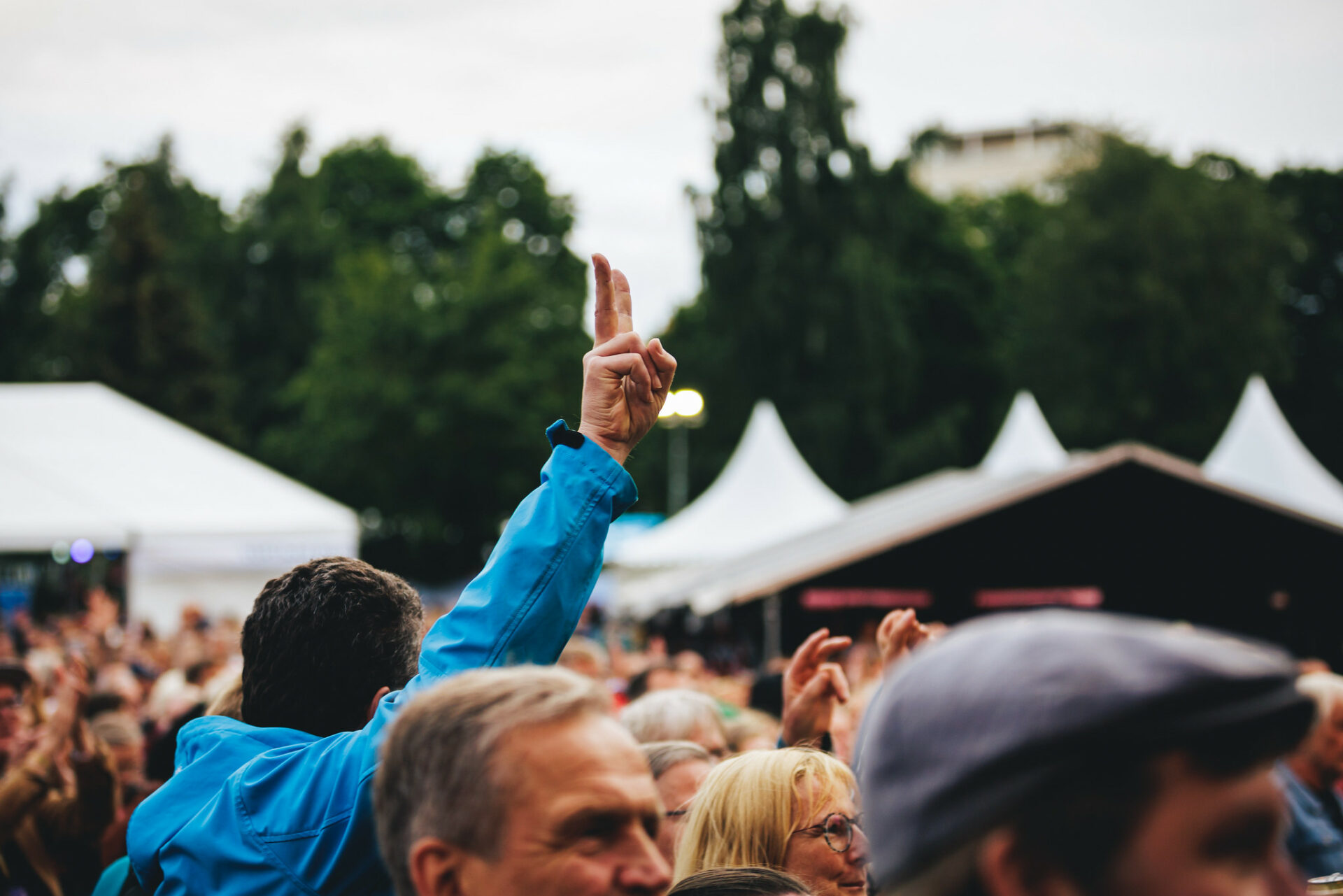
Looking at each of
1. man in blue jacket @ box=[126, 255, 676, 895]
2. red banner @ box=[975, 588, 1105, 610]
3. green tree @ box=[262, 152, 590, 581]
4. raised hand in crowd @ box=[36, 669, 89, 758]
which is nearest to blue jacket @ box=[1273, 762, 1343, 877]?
man in blue jacket @ box=[126, 255, 676, 895]

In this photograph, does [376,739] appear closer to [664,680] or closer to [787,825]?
[787,825]

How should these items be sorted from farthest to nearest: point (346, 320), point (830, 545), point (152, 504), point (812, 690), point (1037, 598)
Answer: point (346, 320)
point (152, 504)
point (1037, 598)
point (830, 545)
point (812, 690)

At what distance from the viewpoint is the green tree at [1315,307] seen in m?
34.3

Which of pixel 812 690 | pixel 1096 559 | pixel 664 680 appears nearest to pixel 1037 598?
pixel 1096 559

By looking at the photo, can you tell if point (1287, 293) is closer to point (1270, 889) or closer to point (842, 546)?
point (842, 546)

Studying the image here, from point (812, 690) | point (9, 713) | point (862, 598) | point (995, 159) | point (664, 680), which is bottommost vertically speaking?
point (862, 598)

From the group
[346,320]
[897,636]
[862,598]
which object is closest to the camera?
[897,636]

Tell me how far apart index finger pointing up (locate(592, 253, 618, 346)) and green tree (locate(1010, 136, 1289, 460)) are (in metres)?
32.0

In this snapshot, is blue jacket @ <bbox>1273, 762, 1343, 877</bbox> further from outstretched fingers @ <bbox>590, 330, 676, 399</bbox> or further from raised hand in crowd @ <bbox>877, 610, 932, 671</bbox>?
outstretched fingers @ <bbox>590, 330, 676, 399</bbox>

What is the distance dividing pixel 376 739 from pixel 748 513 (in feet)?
51.7

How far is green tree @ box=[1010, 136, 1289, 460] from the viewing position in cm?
3194

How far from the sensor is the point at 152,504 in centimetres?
1588

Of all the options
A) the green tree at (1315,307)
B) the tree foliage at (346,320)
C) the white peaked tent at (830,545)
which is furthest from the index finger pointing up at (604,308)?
the green tree at (1315,307)

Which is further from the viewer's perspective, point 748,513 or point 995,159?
point 995,159
